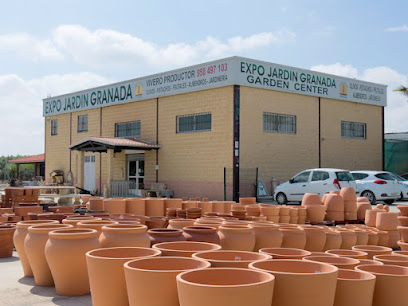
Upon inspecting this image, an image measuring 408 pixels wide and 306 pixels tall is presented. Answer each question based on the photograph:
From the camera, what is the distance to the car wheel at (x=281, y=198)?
791 inches

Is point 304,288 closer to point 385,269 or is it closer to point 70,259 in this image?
point 385,269

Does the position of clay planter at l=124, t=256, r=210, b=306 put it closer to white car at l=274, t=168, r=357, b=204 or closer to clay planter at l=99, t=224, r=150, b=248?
clay planter at l=99, t=224, r=150, b=248

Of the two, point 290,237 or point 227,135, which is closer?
point 290,237

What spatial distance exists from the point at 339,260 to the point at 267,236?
1949 millimetres

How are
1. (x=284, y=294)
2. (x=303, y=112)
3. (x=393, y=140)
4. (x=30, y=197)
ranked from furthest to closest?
(x=393, y=140) → (x=303, y=112) → (x=30, y=197) → (x=284, y=294)

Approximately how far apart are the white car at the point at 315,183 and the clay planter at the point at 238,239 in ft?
42.9

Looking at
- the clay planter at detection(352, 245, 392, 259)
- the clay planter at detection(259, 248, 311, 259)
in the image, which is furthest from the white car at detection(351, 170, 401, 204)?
the clay planter at detection(259, 248, 311, 259)

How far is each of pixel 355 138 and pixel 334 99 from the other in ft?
10.0

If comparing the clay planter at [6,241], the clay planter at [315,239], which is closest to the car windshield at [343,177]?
the clay planter at [315,239]

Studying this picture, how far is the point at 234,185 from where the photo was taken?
21.4 m

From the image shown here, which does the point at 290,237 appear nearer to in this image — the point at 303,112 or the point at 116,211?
the point at 116,211

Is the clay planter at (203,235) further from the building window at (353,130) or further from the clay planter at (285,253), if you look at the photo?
the building window at (353,130)

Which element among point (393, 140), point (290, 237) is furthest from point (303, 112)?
point (290, 237)

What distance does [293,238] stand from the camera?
22.6 ft
